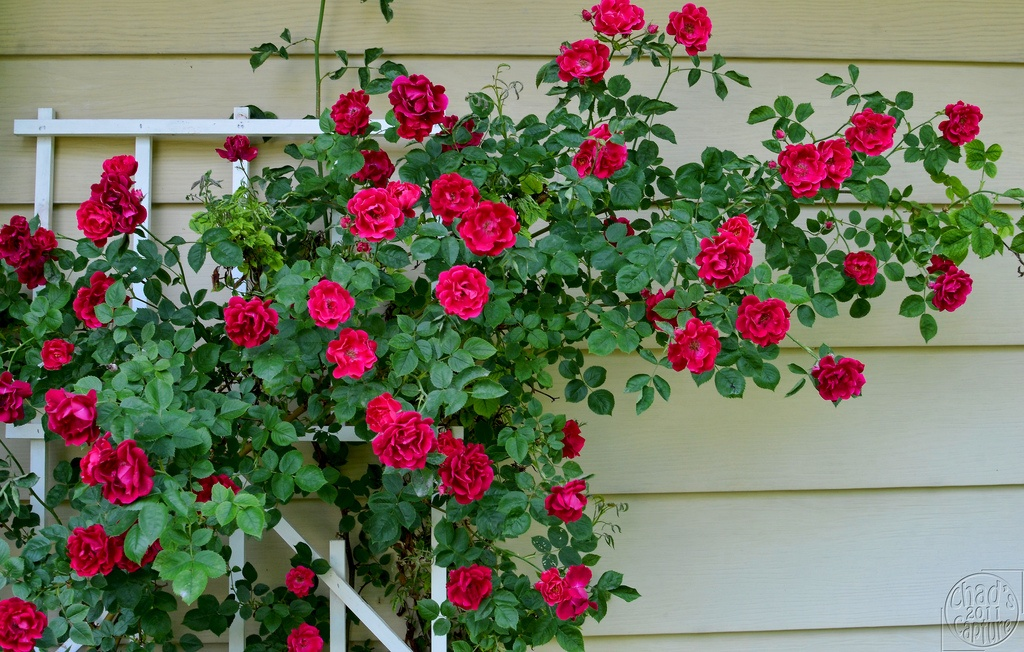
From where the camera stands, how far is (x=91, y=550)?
983 millimetres

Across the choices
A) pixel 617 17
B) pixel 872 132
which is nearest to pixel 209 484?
pixel 617 17

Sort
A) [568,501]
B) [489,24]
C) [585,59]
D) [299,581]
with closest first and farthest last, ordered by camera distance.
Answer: [568,501]
[585,59]
[299,581]
[489,24]

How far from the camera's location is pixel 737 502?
1.50 metres

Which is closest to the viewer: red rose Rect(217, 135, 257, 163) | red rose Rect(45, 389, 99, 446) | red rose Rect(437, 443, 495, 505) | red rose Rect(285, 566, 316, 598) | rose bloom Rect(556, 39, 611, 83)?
red rose Rect(45, 389, 99, 446)

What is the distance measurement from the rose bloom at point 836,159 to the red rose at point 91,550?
1.13 meters

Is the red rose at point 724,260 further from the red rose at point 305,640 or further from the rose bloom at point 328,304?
the red rose at point 305,640

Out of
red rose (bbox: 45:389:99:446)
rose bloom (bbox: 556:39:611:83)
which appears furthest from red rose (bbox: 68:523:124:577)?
rose bloom (bbox: 556:39:611:83)

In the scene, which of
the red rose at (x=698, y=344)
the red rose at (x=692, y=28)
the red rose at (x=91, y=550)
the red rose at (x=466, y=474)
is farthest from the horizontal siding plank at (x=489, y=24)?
the red rose at (x=91, y=550)

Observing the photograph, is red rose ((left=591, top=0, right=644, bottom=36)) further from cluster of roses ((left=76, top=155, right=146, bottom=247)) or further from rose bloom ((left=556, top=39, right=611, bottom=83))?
cluster of roses ((left=76, top=155, right=146, bottom=247))

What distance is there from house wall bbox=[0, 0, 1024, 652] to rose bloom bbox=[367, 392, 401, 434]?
0.52m

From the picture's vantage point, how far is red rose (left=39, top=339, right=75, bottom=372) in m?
1.17

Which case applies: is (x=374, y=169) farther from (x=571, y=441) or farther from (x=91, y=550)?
A: (x=91, y=550)

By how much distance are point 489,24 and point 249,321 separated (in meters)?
0.78

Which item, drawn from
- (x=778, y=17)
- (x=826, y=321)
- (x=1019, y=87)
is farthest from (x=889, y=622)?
(x=778, y=17)
